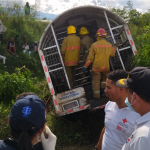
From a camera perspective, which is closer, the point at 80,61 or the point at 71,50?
the point at 71,50

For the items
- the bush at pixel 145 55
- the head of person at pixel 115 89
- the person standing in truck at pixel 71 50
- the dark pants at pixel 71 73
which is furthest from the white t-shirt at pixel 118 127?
the dark pants at pixel 71 73

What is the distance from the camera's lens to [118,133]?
7.36 ft

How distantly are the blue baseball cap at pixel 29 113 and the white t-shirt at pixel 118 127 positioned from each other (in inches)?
44.4

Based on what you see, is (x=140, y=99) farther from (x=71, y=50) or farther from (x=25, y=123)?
(x=71, y=50)

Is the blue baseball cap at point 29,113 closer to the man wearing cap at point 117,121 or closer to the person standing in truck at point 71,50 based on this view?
the man wearing cap at point 117,121

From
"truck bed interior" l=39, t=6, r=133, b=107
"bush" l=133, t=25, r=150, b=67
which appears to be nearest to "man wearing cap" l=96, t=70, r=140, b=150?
"bush" l=133, t=25, r=150, b=67

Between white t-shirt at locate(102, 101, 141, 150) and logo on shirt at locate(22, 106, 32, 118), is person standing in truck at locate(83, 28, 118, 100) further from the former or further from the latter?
logo on shirt at locate(22, 106, 32, 118)

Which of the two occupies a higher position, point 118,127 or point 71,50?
point 71,50

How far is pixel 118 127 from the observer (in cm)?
223

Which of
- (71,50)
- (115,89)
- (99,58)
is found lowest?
(115,89)

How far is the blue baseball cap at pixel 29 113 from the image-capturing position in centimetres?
136

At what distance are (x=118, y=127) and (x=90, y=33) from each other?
4.61 metres

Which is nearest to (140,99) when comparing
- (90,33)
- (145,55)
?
(145,55)

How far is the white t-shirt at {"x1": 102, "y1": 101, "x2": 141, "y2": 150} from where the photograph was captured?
85.9 inches
